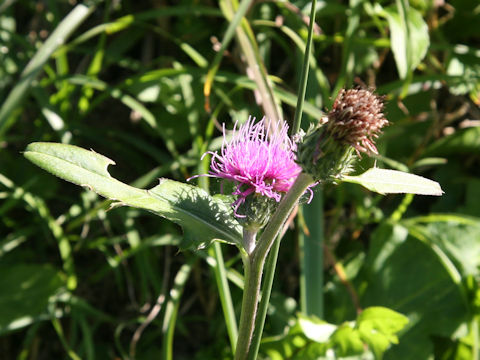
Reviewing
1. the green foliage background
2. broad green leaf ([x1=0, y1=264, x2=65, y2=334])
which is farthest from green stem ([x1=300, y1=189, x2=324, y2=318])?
broad green leaf ([x1=0, y1=264, x2=65, y2=334])

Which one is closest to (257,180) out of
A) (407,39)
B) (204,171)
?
(204,171)

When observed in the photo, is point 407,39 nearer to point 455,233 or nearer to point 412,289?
point 455,233

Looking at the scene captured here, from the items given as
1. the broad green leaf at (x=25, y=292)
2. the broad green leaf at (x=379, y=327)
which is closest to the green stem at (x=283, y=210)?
the broad green leaf at (x=379, y=327)

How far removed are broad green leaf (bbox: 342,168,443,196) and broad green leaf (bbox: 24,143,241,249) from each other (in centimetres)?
20

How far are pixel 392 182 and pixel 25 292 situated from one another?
4.18 feet

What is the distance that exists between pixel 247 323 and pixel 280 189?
8.4 inches

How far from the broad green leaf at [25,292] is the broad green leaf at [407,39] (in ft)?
3.76

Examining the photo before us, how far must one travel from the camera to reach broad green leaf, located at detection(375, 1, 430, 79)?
4.91 ft

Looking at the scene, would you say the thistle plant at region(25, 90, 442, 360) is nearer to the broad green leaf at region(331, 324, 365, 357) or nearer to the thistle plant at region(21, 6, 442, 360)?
the thistle plant at region(21, 6, 442, 360)

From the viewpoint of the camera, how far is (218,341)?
160 cm

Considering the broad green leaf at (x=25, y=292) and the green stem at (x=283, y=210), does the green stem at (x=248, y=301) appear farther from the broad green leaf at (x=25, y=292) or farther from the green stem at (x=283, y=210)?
the broad green leaf at (x=25, y=292)

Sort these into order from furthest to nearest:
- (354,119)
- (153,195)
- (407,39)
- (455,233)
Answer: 1. (455,233)
2. (407,39)
3. (153,195)
4. (354,119)

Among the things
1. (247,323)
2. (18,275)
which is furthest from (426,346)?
(18,275)

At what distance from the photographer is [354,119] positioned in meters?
0.69
